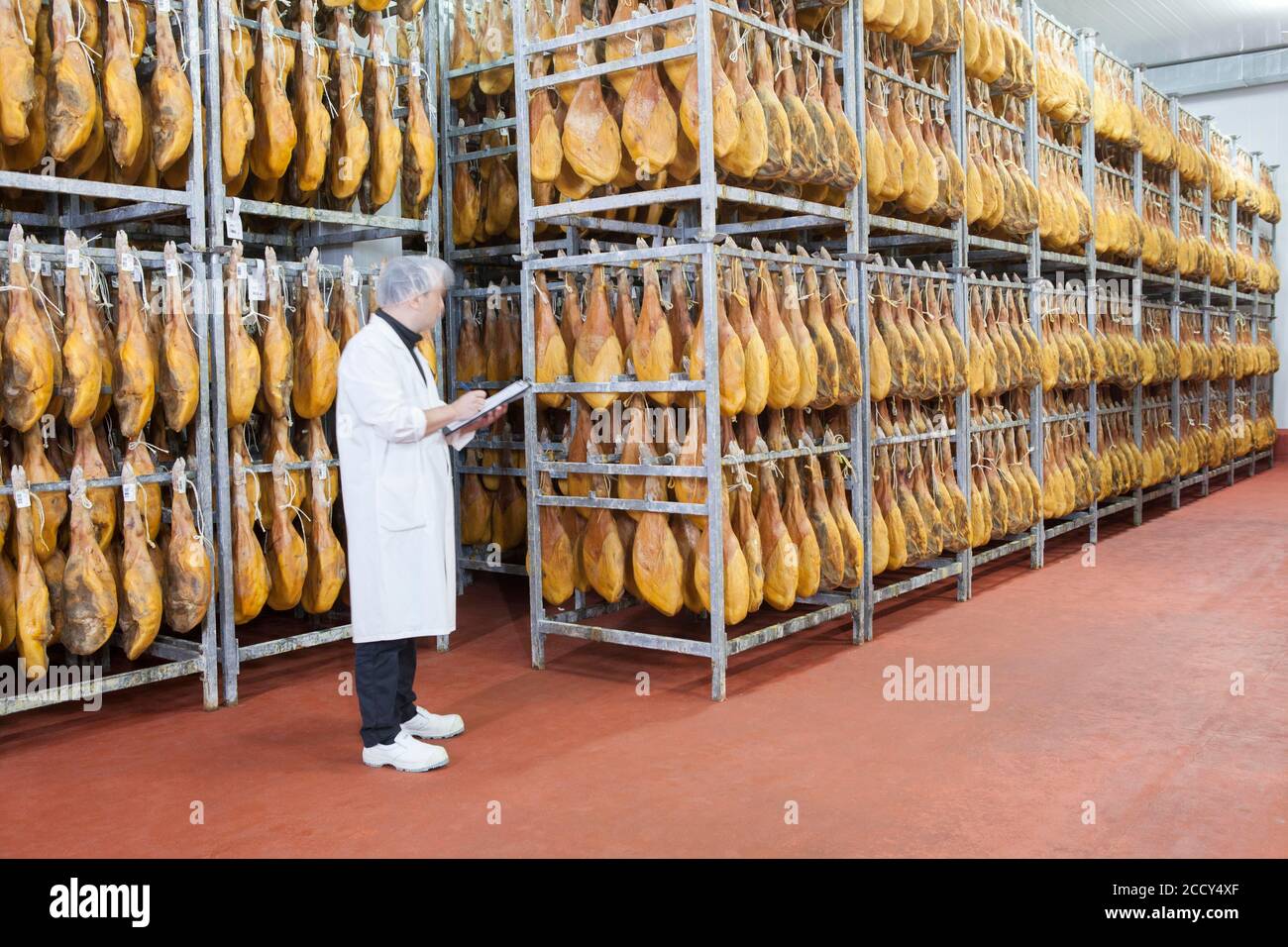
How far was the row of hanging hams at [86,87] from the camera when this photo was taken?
4.81 metres

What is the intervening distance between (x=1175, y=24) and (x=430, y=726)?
1432cm

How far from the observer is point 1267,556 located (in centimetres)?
888

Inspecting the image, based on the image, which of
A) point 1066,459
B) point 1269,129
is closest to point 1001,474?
point 1066,459

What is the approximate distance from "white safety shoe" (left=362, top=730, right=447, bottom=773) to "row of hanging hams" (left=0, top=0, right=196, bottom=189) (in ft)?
8.83

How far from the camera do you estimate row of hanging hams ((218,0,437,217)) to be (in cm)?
547

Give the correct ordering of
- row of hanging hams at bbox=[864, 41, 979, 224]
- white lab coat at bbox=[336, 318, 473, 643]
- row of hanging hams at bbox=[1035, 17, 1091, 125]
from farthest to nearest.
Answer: row of hanging hams at bbox=[1035, 17, 1091, 125] < row of hanging hams at bbox=[864, 41, 979, 224] < white lab coat at bbox=[336, 318, 473, 643]

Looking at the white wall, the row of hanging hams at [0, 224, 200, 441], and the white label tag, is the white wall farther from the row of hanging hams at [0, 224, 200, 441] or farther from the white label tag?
the row of hanging hams at [0, 224, 200, 441]

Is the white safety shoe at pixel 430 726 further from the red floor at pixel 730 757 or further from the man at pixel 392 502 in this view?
the man at pixel 392 502

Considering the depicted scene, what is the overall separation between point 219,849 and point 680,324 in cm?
306

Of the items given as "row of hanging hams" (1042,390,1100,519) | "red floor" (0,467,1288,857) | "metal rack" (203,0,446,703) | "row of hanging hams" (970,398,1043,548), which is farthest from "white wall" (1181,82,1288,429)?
"metal rack" (203,0,446,703)

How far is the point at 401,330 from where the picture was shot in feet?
14.8

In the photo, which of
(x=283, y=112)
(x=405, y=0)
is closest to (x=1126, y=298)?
(x=405, y=0)

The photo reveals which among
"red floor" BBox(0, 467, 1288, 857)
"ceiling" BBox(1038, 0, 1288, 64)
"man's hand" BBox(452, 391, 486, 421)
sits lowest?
"red floor" BBox(0, 467, 1288, 857)

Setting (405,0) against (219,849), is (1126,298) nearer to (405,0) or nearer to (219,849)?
(405,0)
